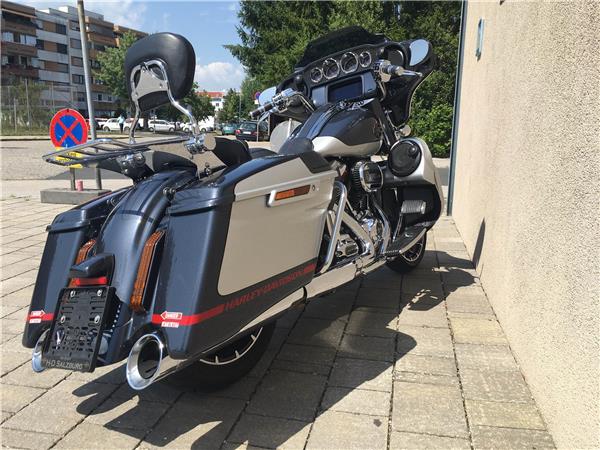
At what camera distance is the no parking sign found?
7.30 metres

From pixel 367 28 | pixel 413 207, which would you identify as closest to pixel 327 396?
pixel 413 207

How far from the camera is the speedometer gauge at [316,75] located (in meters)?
4.10

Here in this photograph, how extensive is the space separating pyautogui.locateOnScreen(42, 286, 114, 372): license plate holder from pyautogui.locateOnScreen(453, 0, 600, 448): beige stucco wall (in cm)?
195

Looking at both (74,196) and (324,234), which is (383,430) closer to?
(324,234)

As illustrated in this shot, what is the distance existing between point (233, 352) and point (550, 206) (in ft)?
5.82

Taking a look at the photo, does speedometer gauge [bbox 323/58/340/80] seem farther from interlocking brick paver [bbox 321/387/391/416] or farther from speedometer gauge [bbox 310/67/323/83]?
interlocking brick paver [bbox 321/387/391/416]

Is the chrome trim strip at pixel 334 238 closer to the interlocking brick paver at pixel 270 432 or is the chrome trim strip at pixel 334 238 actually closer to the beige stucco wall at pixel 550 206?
the interlocking brick paver at pixel 270 432

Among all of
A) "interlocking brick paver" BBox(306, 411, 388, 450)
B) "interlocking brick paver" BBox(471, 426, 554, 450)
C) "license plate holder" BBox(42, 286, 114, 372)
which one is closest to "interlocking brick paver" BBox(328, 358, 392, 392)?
"interlocking brick paver" BBox(306, 411, 388, 450)

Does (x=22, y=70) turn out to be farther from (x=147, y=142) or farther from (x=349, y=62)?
(x=147, y=142)

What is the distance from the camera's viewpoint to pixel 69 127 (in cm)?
734

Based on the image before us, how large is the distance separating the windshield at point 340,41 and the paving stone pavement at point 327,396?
2034 mm

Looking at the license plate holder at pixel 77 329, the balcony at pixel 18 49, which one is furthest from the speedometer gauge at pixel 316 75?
the balcony at pixel 18 49

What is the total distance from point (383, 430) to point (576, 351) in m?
0.92

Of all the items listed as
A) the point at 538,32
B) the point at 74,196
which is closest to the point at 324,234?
the point at 538,32
